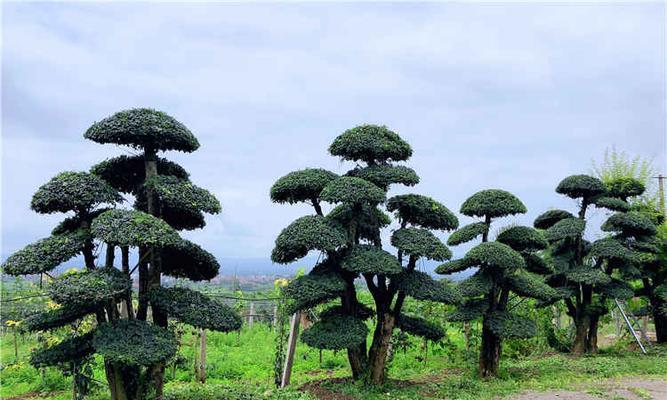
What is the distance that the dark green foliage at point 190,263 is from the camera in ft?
25.3

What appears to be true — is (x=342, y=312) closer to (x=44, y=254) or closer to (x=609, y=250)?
(x=44, y=254)

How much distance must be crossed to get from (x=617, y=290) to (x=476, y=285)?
5006mm

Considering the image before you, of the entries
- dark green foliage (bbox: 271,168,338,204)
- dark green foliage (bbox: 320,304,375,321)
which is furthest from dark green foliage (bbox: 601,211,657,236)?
dark green foliage (bbox: 271,168,338,204)

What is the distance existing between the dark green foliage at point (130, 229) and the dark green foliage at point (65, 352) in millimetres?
1506

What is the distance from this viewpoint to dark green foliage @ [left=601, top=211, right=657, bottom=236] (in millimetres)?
13398

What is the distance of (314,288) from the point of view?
26.9 feet

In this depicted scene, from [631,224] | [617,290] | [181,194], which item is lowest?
[617,290]

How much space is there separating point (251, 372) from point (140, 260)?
5095mm

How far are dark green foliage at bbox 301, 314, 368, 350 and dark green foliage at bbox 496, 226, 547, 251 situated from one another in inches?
152

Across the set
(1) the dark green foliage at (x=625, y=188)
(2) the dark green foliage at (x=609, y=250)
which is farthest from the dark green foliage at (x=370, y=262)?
(1) the dark green foliage at (x=625, y=188)

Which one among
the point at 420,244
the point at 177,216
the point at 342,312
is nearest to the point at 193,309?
the point at 177,216

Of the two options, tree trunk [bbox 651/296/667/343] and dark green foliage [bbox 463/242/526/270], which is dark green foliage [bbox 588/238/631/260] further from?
dark green foliage [bbox 463/242/526/270]

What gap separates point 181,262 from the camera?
26.0 ft

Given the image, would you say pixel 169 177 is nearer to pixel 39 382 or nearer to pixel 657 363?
pixel 39 382
